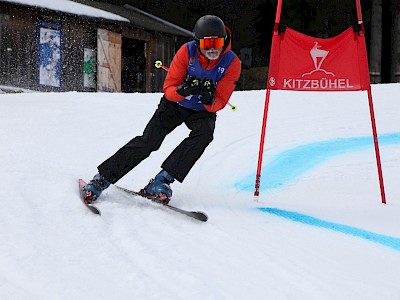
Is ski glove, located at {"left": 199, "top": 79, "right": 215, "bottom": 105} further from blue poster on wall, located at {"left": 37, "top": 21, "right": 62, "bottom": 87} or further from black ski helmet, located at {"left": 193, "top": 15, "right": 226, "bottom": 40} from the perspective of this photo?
blue poster on wall, located at {"left": 37, "top": 21, "right": 62, "bottom": 87}

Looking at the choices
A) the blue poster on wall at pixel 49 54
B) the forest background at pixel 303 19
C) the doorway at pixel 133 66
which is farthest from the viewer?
the doorway at pixel 133 66

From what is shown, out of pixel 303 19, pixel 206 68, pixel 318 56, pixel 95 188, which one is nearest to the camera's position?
pixel 95 188

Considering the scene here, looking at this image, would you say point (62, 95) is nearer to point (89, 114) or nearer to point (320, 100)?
point (89, 114)

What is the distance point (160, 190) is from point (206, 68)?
984mm

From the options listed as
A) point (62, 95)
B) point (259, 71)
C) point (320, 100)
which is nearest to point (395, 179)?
point (320, 100)

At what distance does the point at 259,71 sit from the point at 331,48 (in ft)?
64.1

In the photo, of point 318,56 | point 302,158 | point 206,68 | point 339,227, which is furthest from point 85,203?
point 302,158

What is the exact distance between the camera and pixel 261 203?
4863 mm

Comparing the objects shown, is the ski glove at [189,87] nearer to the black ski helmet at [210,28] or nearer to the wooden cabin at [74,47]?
the black ski helmet at [210,28]

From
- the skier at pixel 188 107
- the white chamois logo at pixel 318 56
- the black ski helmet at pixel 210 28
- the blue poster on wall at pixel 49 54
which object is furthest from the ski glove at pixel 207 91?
the blue poster on wall at pixel 49 54

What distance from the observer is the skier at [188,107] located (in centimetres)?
423

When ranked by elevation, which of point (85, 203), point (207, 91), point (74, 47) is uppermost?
point (74, 47)

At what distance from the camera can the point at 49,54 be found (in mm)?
16797

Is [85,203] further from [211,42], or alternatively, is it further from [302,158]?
[302,158]
